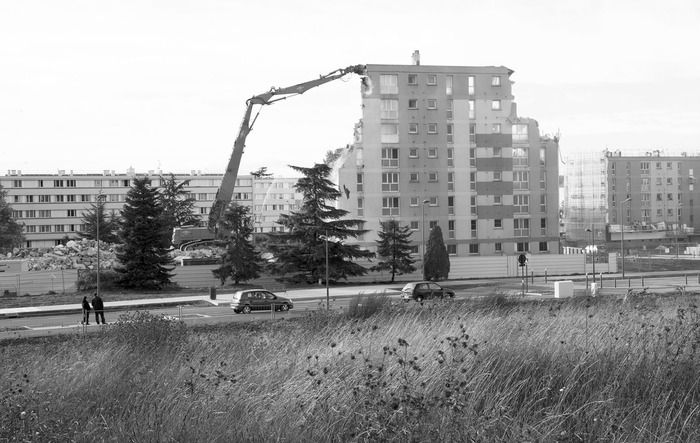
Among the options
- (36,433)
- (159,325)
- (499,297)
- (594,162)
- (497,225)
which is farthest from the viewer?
(594,162)

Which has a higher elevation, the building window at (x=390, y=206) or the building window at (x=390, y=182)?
the building window at (x=390, y=182)

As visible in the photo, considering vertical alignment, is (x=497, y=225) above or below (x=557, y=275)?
above

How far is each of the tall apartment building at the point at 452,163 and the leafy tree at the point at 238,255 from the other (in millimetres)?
12171

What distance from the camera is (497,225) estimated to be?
64125 millimetres

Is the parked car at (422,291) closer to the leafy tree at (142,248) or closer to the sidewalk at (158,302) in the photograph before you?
the sidewalk at (158,302)

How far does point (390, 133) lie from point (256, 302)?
99.3 feet

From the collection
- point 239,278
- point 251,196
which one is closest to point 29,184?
Result: point 251,196

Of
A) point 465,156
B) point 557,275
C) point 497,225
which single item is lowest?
point 557,275

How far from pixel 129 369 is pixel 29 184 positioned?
118523mm

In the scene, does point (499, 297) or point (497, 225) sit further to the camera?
point (497, 225)

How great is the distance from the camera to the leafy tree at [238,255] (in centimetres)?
4962

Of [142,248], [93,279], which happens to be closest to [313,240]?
[142,248]

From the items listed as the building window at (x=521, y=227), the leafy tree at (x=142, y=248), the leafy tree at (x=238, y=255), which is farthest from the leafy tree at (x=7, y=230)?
the building window at (x=521, y=227)

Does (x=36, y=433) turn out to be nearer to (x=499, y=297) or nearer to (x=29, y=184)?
(x=499, y=297)
